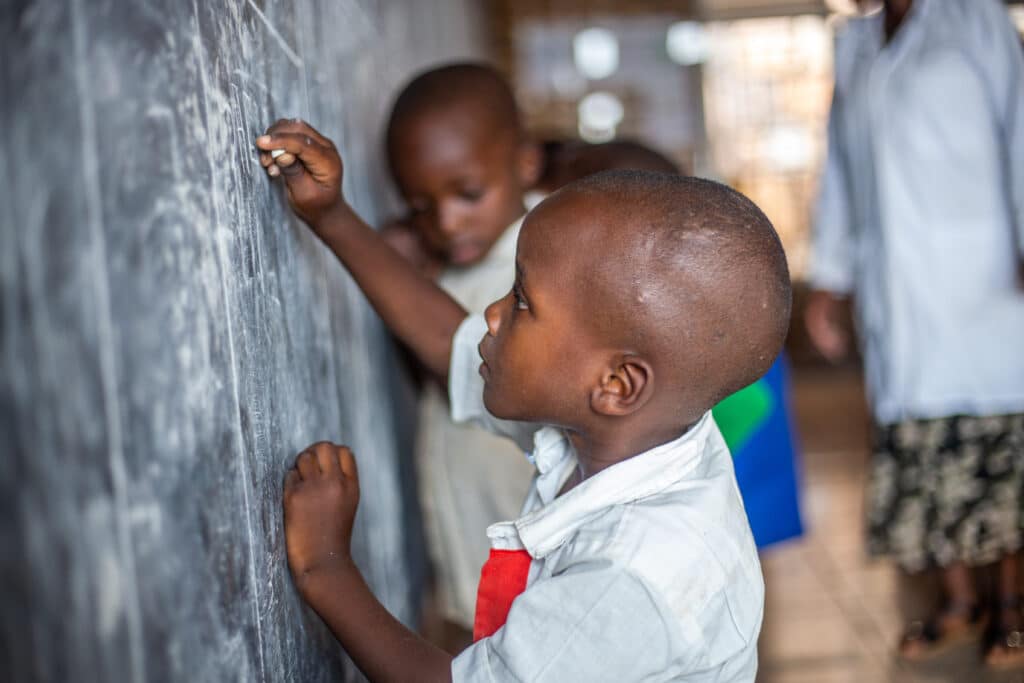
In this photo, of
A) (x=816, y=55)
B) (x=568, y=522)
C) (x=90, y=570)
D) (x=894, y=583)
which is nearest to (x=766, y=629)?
(x=894, y=583)

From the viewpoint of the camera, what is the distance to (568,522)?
960mm

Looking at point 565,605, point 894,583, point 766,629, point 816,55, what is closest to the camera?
point 565,605

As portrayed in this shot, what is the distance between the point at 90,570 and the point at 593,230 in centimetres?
51

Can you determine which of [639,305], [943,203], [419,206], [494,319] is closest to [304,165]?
[494,319]

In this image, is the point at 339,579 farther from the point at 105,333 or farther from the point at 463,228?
the point at 463,228

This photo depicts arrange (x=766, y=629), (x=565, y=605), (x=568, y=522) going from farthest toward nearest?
(x=766, y=629), (x=568, y=522), (x=565, y=605)

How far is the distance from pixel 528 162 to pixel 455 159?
24 centimetres

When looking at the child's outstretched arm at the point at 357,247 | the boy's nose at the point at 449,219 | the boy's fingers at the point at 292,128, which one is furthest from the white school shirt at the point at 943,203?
the boy's fingers at the point at 292,128

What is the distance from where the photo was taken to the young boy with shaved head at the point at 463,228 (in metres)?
1.62

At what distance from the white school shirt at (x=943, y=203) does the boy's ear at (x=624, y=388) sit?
1.46 m

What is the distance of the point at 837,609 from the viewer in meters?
2.52

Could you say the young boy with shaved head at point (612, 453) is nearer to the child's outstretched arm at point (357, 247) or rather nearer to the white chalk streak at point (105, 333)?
the child's outstretched arm at point (357, 247)

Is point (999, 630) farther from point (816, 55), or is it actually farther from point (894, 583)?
point (816, 55)

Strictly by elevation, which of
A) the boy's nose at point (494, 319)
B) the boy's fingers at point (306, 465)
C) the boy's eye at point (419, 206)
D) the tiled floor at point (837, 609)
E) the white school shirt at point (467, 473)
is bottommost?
the tiled floor at point (837, 609)
